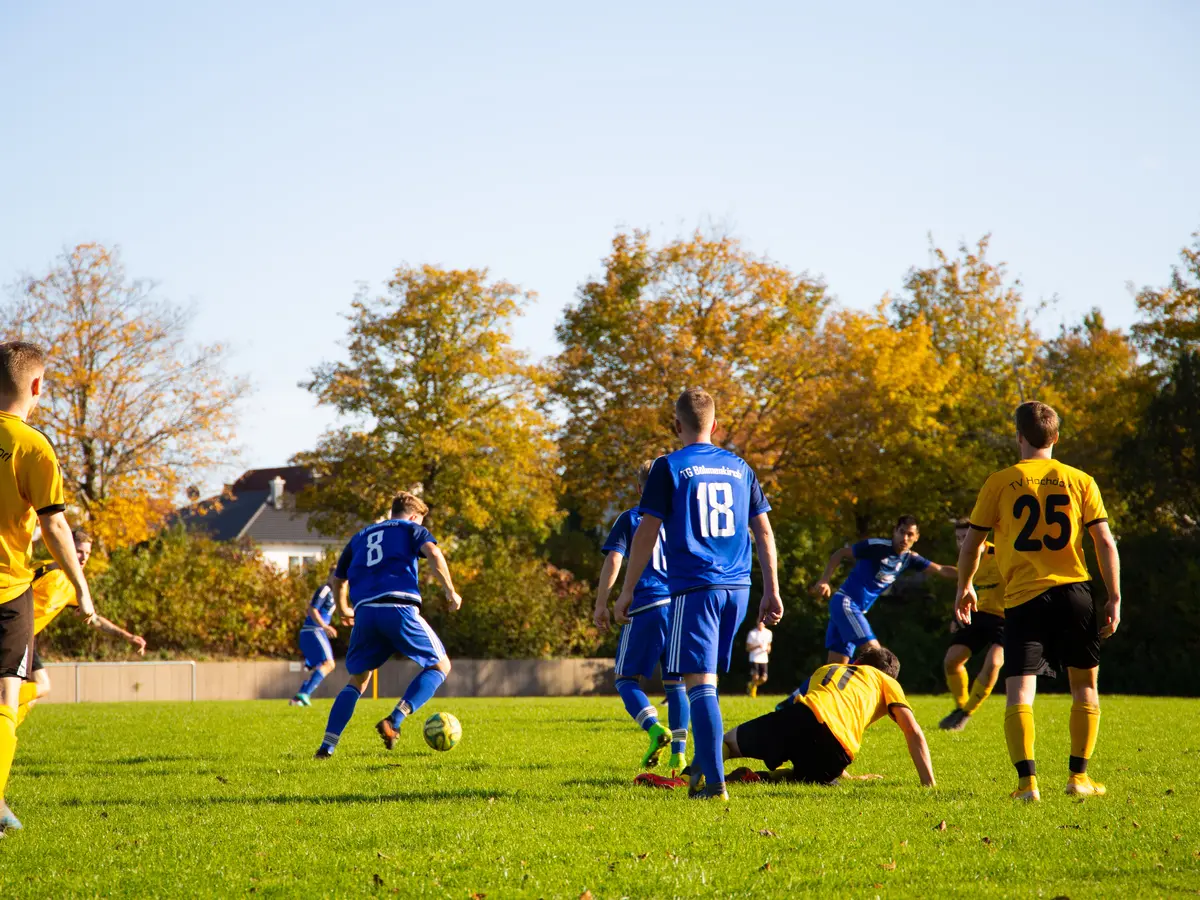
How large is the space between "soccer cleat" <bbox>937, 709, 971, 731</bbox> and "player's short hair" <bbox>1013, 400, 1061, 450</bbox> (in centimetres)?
505

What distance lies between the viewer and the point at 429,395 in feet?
114

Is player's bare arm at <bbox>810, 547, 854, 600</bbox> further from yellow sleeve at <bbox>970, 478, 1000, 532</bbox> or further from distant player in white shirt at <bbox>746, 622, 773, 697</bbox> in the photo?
distant player in white shirt at <bbox>746, 622, 773, 697</bbox>

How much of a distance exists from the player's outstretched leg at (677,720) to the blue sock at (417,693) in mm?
1929

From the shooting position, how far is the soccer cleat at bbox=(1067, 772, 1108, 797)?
7145mm

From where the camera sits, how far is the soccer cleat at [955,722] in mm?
11781

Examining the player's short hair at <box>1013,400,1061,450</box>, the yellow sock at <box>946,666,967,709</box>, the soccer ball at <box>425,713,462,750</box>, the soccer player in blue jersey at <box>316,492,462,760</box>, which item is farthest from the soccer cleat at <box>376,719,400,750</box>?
the yellow sock at <box>946,666,967,709</box>

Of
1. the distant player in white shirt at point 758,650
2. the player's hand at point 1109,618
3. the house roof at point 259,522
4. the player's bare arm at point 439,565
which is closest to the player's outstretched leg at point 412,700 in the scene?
the player's bare arm at point 439,565

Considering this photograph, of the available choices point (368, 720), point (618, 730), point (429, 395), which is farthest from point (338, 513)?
point (618, 730)

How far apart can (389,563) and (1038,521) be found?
16.1 feet

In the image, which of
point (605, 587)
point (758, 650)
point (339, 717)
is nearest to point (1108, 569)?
point (605, 587)

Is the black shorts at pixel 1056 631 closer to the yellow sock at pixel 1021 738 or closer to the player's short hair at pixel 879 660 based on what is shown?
the yellow sock at pixel 1021 738

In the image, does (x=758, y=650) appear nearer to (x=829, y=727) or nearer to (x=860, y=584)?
(x=860, y=584)

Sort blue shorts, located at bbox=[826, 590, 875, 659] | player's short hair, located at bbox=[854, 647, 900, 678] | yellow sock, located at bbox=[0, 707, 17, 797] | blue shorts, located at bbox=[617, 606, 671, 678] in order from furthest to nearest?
blue shorts, located at bbox=[826, 590, 875, 659] → blue shorts, located at bbox=[617, 606, 671, 678] → player's short hair, located at bbox=[854, 647, 900, 678] → yellow sock, located at bbox=[0, 707, 17, 797]

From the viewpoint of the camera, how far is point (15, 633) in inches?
234
